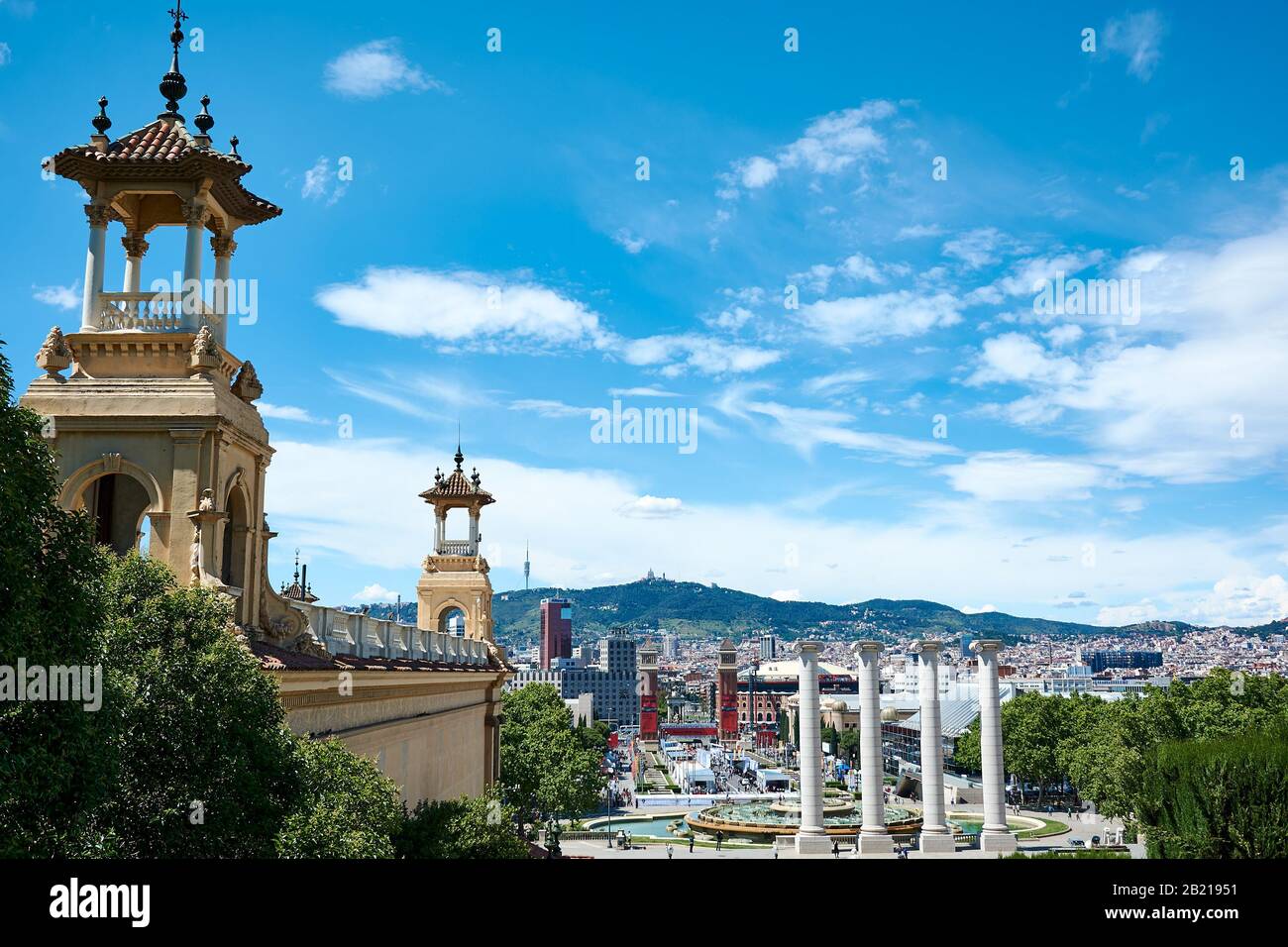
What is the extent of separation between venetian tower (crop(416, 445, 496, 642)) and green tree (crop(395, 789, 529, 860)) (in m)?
25.3

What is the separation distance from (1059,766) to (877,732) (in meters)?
50.5

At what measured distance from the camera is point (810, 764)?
5612 centimetres

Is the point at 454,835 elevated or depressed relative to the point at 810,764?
elevated

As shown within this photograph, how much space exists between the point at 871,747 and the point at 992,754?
22.5 ft

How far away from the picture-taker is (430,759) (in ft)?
119

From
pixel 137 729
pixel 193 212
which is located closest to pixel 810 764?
pixel 193 212

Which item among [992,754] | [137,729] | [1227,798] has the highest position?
[137,729]

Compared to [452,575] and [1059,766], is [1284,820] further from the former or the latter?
[1059,766]

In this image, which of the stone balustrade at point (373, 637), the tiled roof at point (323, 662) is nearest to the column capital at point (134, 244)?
the stone balustrade at point (373, 637)

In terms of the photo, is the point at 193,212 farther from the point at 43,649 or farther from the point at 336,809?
the point at 336,809
